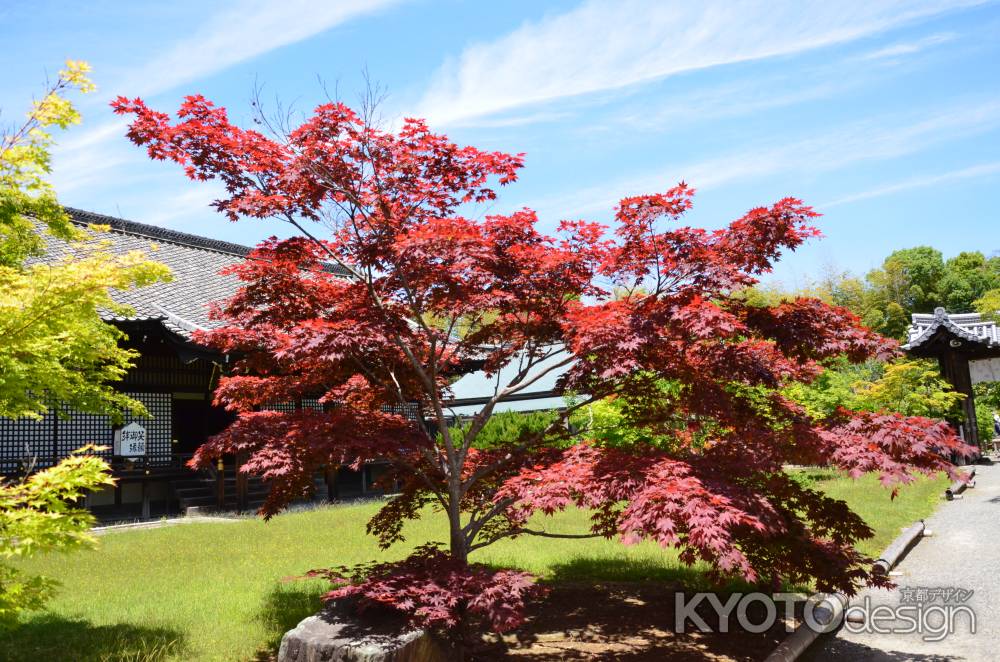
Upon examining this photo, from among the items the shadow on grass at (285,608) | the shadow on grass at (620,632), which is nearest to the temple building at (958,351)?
the shadow on grass at (620,632)

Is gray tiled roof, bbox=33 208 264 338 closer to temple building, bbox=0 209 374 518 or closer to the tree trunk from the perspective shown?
temple building, bbox=0 209 374 518

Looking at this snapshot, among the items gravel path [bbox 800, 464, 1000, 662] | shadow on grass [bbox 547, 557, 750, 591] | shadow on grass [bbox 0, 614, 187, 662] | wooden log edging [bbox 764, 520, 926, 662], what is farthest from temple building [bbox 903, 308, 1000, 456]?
shadow on grass [bbox 0, 614, 187, 662]

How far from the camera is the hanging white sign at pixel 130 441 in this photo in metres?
13.0

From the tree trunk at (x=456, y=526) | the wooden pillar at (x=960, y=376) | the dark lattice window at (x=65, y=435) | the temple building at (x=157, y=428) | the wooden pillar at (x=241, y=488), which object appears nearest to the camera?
the tree trunk at (x=456, y=526)

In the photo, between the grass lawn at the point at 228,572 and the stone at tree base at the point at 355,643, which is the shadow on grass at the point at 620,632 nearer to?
the grass lawn at the point at 228,572

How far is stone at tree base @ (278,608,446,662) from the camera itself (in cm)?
441

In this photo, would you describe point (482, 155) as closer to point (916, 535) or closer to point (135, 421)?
point (916, 535)

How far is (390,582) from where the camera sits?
16.2ft

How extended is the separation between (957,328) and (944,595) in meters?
15.9

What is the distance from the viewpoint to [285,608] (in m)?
6.39

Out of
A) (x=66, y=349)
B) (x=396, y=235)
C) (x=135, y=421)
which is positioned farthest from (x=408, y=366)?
(x=135, y=421)

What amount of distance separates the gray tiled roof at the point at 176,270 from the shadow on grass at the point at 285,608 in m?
6.38

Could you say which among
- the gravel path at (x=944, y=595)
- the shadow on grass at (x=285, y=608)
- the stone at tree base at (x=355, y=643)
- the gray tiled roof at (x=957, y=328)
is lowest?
the gravel path at (x=944, y=595)

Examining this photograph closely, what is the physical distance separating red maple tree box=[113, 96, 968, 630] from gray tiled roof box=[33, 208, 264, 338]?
7.36 meters
